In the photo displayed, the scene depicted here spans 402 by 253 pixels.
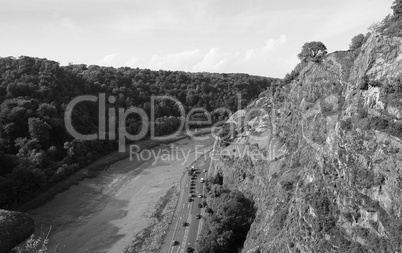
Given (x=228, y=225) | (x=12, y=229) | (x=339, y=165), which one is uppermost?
(x=339, y=165)

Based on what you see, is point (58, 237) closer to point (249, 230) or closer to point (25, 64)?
point (249, 230)

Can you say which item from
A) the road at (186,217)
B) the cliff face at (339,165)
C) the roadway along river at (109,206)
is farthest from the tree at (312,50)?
the roadway along river at (109,206)

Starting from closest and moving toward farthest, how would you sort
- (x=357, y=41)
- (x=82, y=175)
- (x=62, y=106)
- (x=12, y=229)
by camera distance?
(x=12, y=229), (x=357, y=41), (x=82, y=175), (x=62, y=106)

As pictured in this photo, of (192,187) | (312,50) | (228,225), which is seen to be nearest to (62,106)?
(192,187)

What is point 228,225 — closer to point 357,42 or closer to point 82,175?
point 357,42

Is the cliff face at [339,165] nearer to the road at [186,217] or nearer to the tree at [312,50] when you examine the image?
the tree at [312,50]

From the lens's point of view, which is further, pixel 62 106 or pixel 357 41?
pixel 62 106

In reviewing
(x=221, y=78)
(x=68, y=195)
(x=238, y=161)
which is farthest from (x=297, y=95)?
(x=221, y=78)
